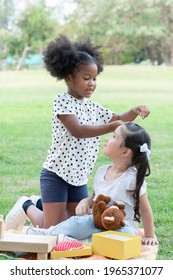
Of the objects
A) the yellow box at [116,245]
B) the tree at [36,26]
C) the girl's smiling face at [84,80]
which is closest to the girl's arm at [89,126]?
the girl's smiling face at [84,80]

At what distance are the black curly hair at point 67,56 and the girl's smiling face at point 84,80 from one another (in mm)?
25

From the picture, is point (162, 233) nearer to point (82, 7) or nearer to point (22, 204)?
point (22, 204)

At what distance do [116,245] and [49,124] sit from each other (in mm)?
5581

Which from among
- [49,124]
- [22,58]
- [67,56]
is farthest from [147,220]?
[22,58]

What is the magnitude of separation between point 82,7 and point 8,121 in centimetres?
1284

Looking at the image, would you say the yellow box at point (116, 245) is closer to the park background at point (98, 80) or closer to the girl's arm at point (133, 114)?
the park background at point (98, 80)

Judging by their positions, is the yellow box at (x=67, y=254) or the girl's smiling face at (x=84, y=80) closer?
the yellow box at (x=67, y=254)

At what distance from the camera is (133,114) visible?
3395mm

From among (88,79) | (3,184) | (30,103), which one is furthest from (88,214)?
(30,103)

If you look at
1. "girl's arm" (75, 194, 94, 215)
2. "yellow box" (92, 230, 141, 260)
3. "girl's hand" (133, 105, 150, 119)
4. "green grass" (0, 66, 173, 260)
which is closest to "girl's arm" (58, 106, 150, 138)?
"girl's hand" (133, 105, 150, 119)

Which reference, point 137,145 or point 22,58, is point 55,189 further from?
point 22,58

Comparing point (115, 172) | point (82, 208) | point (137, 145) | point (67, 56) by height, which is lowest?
point (82, 208)

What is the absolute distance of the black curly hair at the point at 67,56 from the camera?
3.40 m

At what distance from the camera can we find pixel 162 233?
353 centimetres
